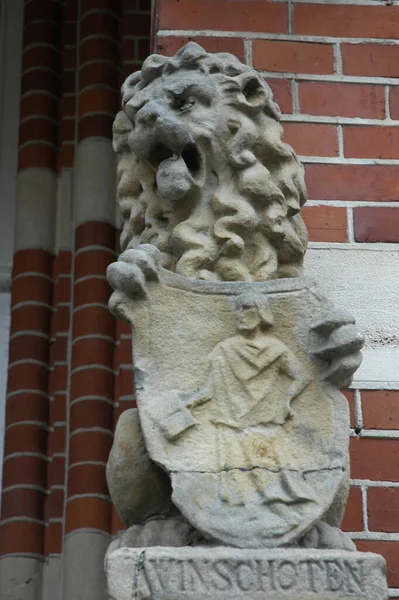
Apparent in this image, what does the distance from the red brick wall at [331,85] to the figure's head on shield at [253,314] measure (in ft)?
2.07

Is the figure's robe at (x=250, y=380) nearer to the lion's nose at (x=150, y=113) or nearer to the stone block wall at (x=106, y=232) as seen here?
the lion's nose at (x=150, y=113)

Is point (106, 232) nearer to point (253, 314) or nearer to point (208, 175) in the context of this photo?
point (208, 175)

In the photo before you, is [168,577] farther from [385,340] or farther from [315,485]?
[385,340]

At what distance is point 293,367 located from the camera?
2609 mm

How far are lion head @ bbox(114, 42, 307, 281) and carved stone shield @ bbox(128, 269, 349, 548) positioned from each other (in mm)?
148

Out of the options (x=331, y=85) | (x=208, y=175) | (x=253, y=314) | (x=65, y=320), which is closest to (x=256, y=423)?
(x=253, y=314)

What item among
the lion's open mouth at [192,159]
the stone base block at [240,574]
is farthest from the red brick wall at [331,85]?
the stone base block at [240,574]

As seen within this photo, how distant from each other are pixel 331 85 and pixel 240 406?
1196mm

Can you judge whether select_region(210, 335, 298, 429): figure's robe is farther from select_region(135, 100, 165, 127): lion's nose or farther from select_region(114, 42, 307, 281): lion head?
select_region(135, 100, 165, 127): lion's nose

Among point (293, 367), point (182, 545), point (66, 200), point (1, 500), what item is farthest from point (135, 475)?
point (66, 200)

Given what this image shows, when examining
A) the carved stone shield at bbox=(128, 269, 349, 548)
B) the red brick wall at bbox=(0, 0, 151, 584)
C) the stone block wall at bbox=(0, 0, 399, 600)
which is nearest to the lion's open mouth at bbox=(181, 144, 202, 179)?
the carved stone shield at bbox=(128, 269, 349, 548)

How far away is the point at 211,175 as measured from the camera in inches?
113

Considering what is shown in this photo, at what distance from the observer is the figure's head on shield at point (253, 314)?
2635 millimetres

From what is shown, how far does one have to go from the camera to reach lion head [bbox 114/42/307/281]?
2805 mm
